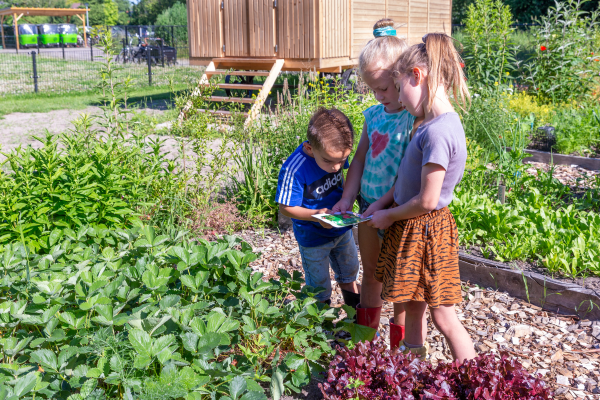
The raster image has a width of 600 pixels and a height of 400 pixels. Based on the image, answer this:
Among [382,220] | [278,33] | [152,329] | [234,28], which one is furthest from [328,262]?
[234,28]

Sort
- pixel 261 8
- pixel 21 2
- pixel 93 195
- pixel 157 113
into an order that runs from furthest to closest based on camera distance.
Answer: pixel 21 2
pixel 157 113
pixel 261 8
pixel 93 195

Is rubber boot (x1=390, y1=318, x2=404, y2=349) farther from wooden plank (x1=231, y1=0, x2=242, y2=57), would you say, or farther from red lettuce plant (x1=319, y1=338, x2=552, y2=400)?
wooden plank (x1=231, y1=0, x2=242, y2=57)

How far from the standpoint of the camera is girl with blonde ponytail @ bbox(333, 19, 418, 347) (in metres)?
2.06

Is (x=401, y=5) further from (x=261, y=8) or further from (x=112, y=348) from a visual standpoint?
(x=112, y=348)

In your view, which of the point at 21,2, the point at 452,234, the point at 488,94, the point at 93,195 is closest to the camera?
the point at 452,234

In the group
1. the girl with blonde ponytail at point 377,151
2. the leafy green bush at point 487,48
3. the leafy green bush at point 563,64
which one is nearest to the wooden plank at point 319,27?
the leafy green bush at point 487,48

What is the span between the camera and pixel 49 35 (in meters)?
37.4

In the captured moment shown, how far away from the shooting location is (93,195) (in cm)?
303

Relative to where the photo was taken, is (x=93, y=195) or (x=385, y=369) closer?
(x=385, y=369)

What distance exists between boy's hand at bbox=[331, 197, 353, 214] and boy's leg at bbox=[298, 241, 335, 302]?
8.8 inches

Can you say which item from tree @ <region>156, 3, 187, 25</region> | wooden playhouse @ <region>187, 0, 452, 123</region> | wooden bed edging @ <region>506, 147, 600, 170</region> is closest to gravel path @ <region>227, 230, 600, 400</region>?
wooden bed edging @ <region>506, 147, 600, 170</region>

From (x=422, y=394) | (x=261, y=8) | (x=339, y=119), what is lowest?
(x=422, y=394)

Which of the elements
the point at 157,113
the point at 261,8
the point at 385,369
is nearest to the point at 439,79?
the point at 385,369

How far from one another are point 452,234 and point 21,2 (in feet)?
228
